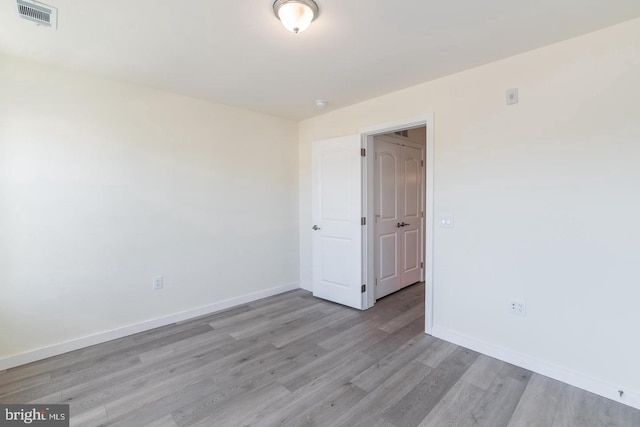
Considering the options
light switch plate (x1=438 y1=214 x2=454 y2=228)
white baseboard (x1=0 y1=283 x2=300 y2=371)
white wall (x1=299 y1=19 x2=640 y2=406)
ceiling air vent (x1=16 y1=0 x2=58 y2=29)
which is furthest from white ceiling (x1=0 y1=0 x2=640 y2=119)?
white baseboard (x1=0 y1=283 x2=300 y2=371)

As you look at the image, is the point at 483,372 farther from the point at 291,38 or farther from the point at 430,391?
the point at 291,38

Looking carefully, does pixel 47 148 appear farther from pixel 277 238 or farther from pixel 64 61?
pixel 277 238

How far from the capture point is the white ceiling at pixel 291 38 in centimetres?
171

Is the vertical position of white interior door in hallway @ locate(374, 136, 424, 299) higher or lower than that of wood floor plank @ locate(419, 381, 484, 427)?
higher

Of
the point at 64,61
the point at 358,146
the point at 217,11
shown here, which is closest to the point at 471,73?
the point at 358,146

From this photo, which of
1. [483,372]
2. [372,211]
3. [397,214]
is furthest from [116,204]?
[483,372]

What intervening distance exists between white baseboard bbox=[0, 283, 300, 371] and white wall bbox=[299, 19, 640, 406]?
2.30 metres

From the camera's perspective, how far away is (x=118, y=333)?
2754 millimetres

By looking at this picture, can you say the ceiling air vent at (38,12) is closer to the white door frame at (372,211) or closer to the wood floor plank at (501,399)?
the white door frame at (372,211)

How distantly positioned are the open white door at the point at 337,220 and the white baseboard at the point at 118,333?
2.78 feet

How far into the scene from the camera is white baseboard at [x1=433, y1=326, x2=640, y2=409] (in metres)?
1.88

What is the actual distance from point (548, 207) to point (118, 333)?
3832mm

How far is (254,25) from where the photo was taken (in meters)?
1.87

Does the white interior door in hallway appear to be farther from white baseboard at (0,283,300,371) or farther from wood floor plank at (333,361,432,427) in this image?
white baseboard at (0,283,300,371)
